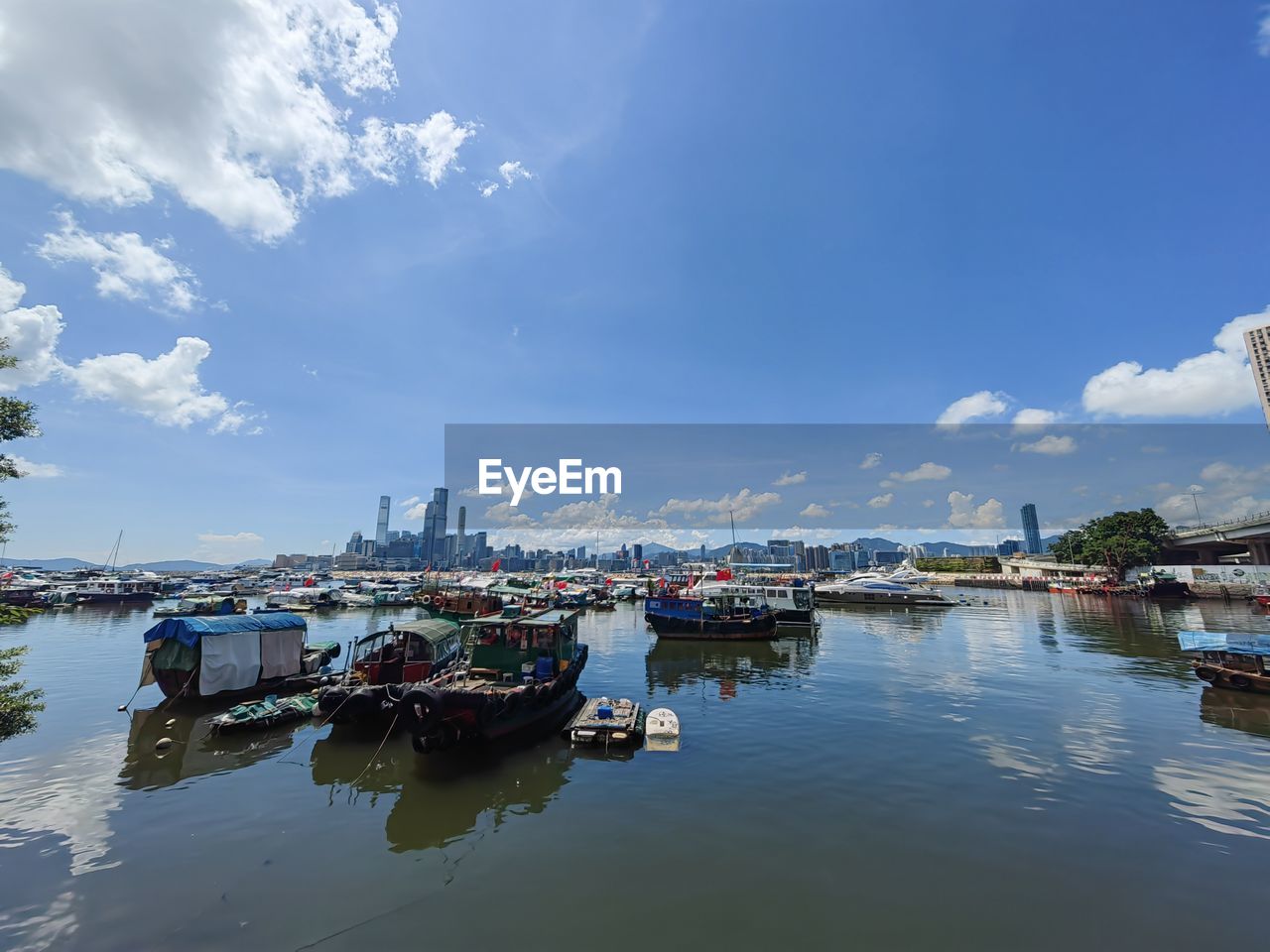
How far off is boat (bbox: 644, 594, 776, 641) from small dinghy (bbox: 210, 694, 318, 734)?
3079 cm

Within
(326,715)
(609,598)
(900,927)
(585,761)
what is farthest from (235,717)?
(609,598)

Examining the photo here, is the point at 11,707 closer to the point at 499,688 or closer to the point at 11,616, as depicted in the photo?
the point at 11,616

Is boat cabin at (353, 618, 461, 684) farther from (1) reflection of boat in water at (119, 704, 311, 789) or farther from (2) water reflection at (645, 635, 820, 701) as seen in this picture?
(2) water reflection at (645, 635, 820, 701)

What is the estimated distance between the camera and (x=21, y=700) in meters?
13.2

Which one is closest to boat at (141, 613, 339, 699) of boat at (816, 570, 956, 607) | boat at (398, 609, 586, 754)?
boat at (398, 609, 586, 754)

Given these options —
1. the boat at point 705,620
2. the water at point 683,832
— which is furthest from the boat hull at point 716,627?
the water at point 683,832

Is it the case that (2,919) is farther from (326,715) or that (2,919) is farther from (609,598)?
(609,598)

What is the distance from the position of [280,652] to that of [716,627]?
115 ft

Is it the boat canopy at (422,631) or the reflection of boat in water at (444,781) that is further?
the boat canopy at (422,631)

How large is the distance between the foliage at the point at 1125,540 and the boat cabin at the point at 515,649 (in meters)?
123

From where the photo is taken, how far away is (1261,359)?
17112 centimetres

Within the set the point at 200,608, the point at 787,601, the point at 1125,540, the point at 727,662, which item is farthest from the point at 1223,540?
the point at 200,608

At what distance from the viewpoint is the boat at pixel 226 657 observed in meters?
23.7

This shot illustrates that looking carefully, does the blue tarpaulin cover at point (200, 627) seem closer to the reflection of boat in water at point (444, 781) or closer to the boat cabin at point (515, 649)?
the reflection of boat in water at point (444, 781)
